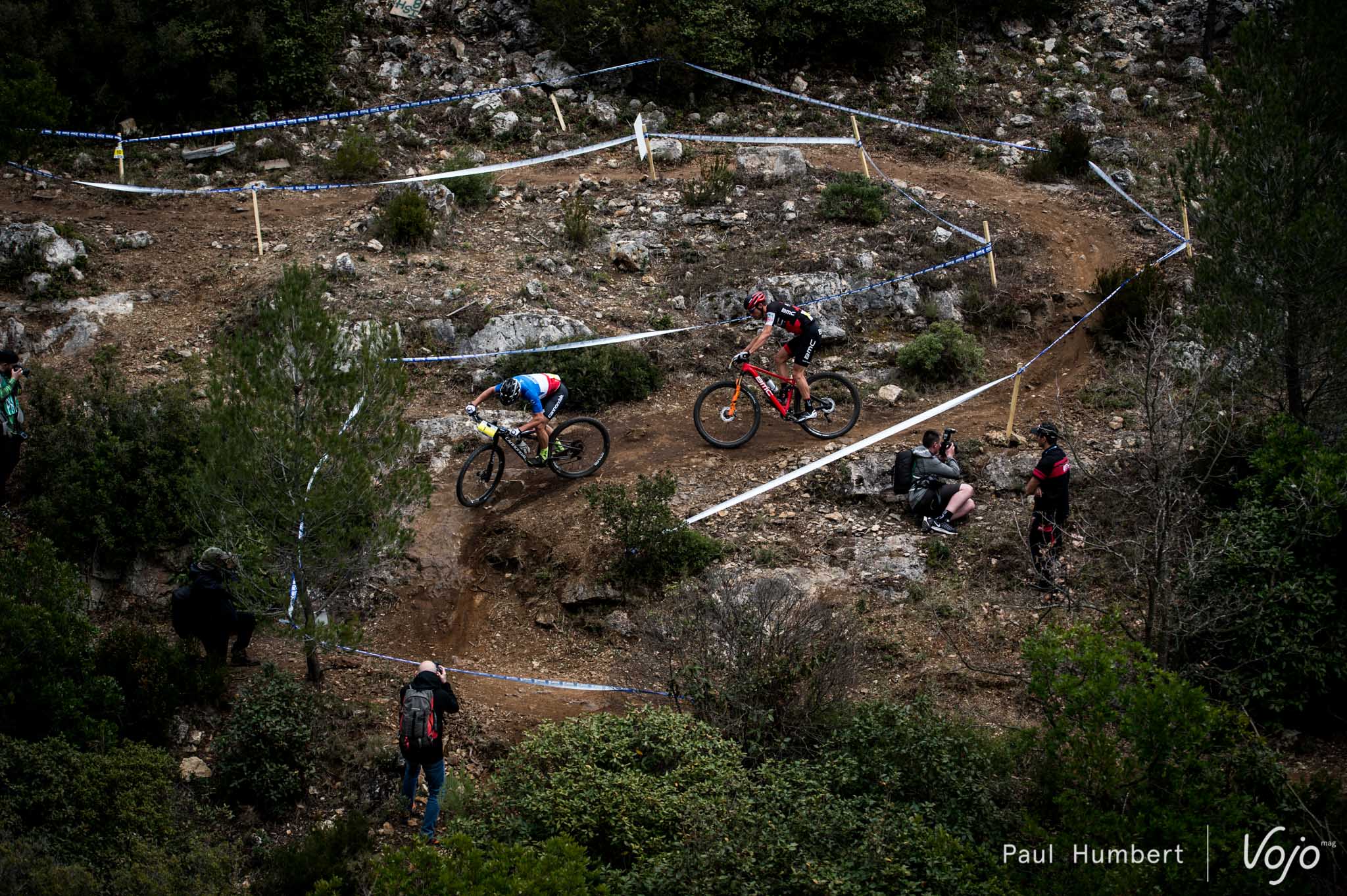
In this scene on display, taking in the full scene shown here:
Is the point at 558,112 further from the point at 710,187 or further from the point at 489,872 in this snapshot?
the point at 489,872

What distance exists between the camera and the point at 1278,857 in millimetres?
6270

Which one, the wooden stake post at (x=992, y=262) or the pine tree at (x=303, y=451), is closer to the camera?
the pine tree at (x=303, y=451)

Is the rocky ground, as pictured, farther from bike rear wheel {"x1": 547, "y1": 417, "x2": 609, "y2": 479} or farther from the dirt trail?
bike rear wheel {"x1": 547, "y1": 417, "x2": 609, "y2": 479}

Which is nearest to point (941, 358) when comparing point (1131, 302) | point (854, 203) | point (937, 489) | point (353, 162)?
point (1131, 302)

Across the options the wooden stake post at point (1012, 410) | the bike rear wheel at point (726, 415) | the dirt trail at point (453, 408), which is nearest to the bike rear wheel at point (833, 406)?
the dirt trail at point (453, 408)

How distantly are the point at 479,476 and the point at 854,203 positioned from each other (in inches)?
337

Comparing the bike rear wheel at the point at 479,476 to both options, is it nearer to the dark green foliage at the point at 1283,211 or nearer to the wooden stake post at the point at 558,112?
the dark green foliage at the point at 1283,211

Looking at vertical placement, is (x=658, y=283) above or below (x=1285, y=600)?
above

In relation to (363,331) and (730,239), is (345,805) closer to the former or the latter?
(363,331)

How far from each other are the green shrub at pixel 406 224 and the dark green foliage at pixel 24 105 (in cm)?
485

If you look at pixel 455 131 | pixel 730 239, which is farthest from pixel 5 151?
pixel 730 239

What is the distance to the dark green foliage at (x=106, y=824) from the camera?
6.41 metres

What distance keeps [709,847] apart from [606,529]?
4710mm

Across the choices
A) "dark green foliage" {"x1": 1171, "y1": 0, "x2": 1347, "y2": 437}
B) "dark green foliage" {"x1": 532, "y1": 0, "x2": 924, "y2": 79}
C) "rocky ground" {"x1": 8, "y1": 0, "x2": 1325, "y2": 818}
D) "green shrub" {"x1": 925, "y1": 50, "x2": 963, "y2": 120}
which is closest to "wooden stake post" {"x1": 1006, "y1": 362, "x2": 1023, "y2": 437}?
"rocky ground" {"x1": 8, "y1": 0, "x2": 1325, "y2": 818}
